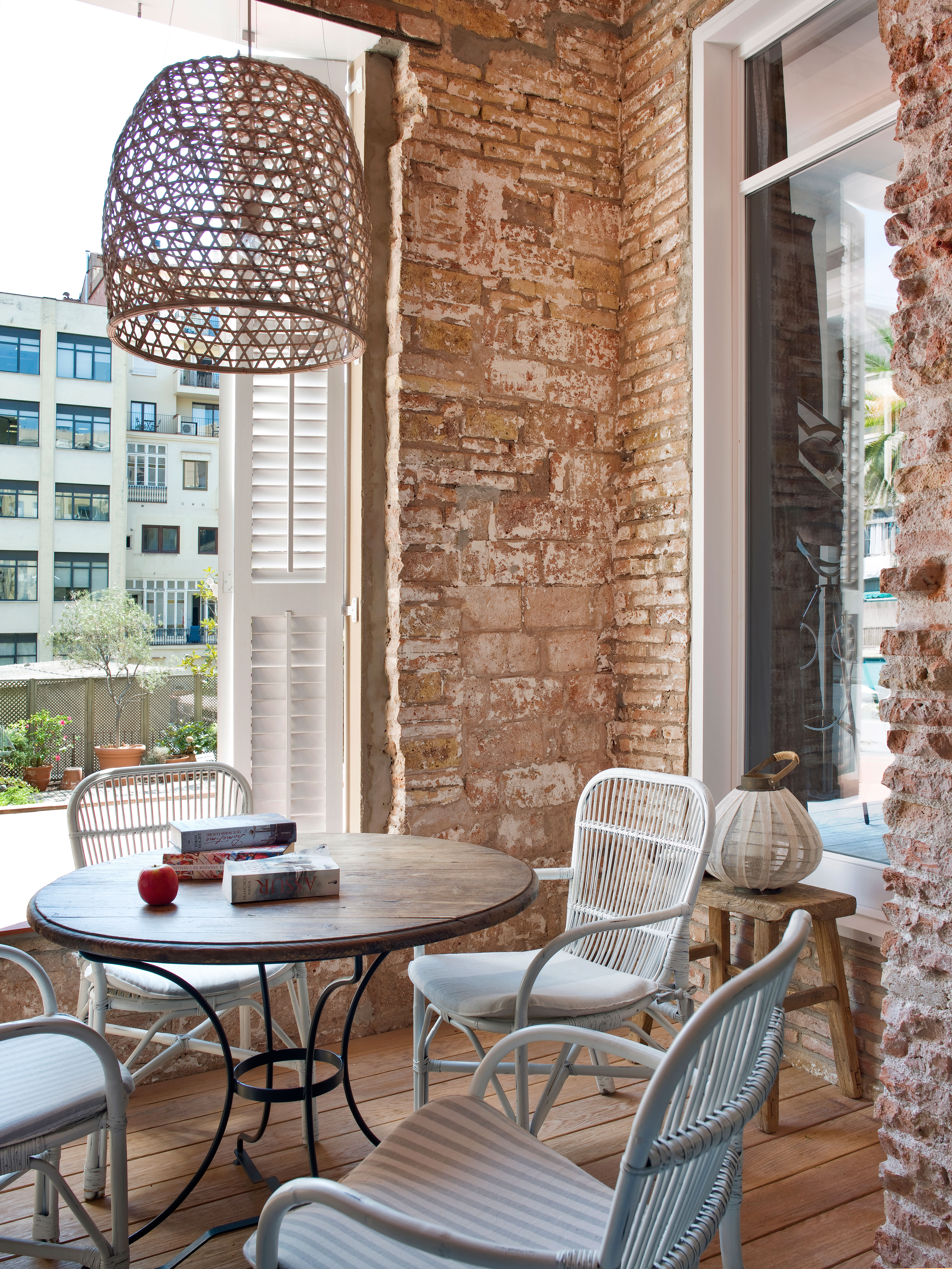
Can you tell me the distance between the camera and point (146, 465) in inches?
646

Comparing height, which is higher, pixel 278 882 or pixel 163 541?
pixel 163 541

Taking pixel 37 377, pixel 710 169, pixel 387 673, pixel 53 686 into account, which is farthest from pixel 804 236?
pixel 37 377

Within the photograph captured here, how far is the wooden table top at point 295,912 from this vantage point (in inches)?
64.2

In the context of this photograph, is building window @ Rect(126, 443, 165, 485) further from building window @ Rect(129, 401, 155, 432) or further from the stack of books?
the stack of books

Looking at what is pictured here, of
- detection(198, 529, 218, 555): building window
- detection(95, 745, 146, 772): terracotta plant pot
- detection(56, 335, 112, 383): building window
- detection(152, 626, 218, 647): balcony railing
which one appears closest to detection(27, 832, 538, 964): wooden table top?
detection(95, 745, 146, 772): terracotta plant pot

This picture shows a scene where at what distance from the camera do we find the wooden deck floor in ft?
6.64

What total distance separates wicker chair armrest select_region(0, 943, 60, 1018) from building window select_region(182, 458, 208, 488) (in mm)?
15776

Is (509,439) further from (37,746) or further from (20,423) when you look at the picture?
(20,423)

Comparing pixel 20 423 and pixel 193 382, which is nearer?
pixel 20 423

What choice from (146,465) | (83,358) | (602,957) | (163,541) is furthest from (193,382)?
(602,957)

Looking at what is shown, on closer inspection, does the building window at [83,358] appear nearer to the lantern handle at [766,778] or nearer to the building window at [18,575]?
the building window at [18,575]

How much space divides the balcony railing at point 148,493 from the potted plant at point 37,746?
8.25 metres

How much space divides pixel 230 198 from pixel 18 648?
13.6 m

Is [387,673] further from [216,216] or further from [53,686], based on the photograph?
[53,686]
